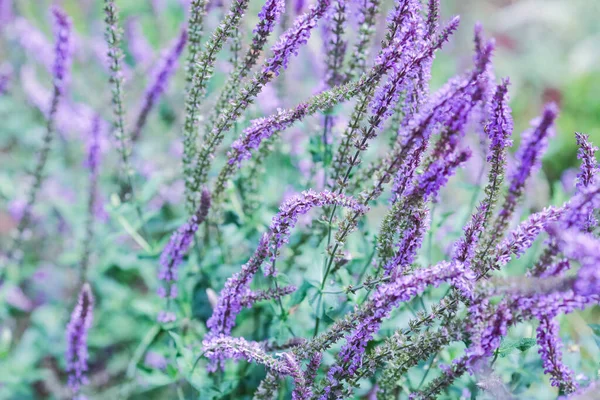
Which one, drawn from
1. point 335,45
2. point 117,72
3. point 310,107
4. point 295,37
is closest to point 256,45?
point 295,37

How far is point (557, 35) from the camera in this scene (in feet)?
35.3

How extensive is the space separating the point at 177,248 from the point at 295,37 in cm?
117

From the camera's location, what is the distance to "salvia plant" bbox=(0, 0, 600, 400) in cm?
204

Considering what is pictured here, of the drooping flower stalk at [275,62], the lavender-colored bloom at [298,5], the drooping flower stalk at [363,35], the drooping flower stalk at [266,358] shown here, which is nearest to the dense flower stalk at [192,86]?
the drooping flower stalk at [275,62]

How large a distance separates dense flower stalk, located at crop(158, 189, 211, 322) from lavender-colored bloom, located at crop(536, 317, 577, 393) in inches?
56.2

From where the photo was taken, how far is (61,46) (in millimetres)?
3369

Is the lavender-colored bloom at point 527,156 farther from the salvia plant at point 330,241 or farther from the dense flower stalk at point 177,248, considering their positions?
the dense flower stalk at point 177,248

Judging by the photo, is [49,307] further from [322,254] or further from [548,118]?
[548,118]

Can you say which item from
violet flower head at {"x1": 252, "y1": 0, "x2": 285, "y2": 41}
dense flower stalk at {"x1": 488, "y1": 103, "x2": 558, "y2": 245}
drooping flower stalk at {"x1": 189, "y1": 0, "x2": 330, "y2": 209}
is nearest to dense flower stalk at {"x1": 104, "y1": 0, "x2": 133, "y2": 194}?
drooping flower stalk at {"x1": 189, "y1": 0, "x2": 330, "y2": 209}

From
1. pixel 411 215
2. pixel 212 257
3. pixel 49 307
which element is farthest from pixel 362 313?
pixel 49 307

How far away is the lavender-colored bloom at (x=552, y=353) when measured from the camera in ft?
6.87

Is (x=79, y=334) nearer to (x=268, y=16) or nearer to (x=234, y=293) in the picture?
(x=234, y=293)

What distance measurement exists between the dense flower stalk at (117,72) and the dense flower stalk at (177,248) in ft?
1.91

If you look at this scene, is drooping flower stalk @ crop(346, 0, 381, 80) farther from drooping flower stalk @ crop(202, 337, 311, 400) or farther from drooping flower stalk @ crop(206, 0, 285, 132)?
drooping flower stalk @ crop(202, 337, 311, 400)
